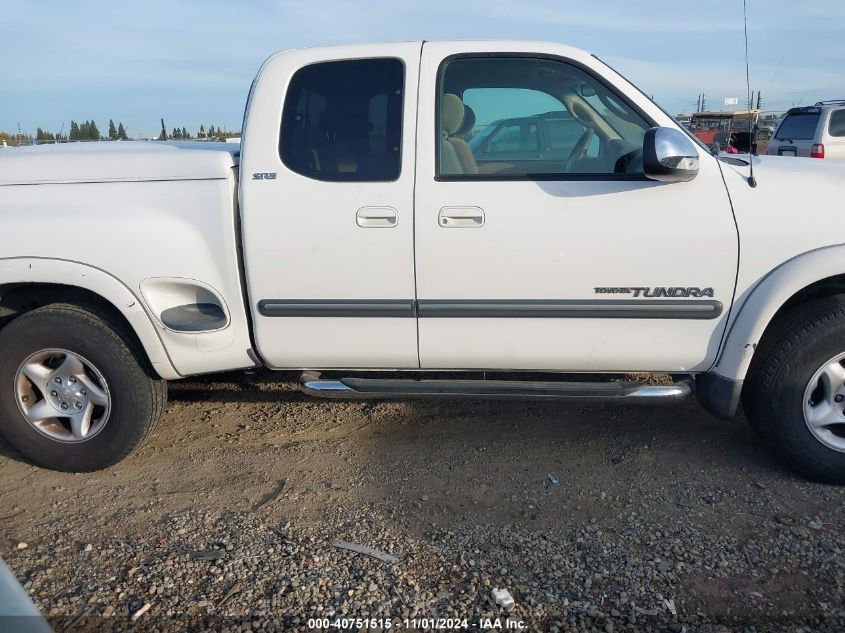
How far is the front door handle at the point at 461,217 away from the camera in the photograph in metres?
3.09

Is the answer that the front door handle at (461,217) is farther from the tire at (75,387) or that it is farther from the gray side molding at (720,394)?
the tire at (75,387)

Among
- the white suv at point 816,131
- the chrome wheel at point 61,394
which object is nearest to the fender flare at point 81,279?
the chrome wheel at point 61,394

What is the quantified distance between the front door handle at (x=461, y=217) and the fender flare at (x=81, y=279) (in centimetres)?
146

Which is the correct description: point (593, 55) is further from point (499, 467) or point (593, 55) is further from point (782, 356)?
point (499, 467)

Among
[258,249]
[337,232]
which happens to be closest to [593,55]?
[337,232]

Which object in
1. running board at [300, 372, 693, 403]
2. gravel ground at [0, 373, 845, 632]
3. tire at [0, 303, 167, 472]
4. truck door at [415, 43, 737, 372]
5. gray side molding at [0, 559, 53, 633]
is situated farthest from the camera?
tire at [0, 303, 167, 472]

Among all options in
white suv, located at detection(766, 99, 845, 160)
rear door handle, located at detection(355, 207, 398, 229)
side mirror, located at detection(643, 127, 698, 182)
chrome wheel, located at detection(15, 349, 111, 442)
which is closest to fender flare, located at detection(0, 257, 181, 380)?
chrome wheel, located at detection(15, 349, 111, 442)

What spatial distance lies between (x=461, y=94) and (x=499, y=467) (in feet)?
5.97

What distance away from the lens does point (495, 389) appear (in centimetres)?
328

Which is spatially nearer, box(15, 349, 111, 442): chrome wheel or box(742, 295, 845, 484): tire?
box(742, 295, 845, 484): tire

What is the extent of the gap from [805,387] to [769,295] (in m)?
0.48

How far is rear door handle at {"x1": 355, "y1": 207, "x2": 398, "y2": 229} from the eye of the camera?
3125mm

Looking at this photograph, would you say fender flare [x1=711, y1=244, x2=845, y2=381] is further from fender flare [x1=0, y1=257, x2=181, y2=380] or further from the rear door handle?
fender flare [x1=0, y1=257, x2=181, y2=380]

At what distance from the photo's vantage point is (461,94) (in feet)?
10.8
